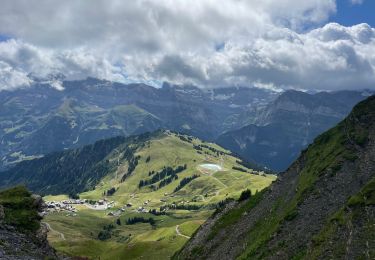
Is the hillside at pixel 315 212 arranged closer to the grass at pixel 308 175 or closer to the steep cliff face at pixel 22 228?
the grass at pixel 308 175

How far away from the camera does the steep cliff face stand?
62.2 metres

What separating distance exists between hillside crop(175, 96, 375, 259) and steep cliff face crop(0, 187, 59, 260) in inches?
1558

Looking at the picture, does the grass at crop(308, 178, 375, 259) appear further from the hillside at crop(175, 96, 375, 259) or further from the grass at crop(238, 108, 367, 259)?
the grass at crop(238, 108, 367, 259)

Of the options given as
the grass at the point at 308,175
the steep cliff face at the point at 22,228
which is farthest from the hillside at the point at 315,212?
the steep cliff face at the point at 22,228

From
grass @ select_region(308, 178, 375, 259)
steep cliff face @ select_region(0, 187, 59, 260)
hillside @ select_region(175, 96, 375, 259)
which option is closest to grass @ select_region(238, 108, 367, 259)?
hillside @ select_region(175, 96, 375, 259)

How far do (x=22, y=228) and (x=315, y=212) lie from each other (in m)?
53.9

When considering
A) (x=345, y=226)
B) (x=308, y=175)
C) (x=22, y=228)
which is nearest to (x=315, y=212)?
(x=345, y=226)

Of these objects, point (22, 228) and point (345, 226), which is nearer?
point (345, 226)

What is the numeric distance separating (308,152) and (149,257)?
84201 millimetres

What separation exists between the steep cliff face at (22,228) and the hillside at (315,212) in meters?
39.6

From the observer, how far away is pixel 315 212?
9281 cm

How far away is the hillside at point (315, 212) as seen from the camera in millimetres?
71812

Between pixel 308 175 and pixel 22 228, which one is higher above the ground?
pixel 308 175

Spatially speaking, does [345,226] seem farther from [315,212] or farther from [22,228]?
[22,228]
